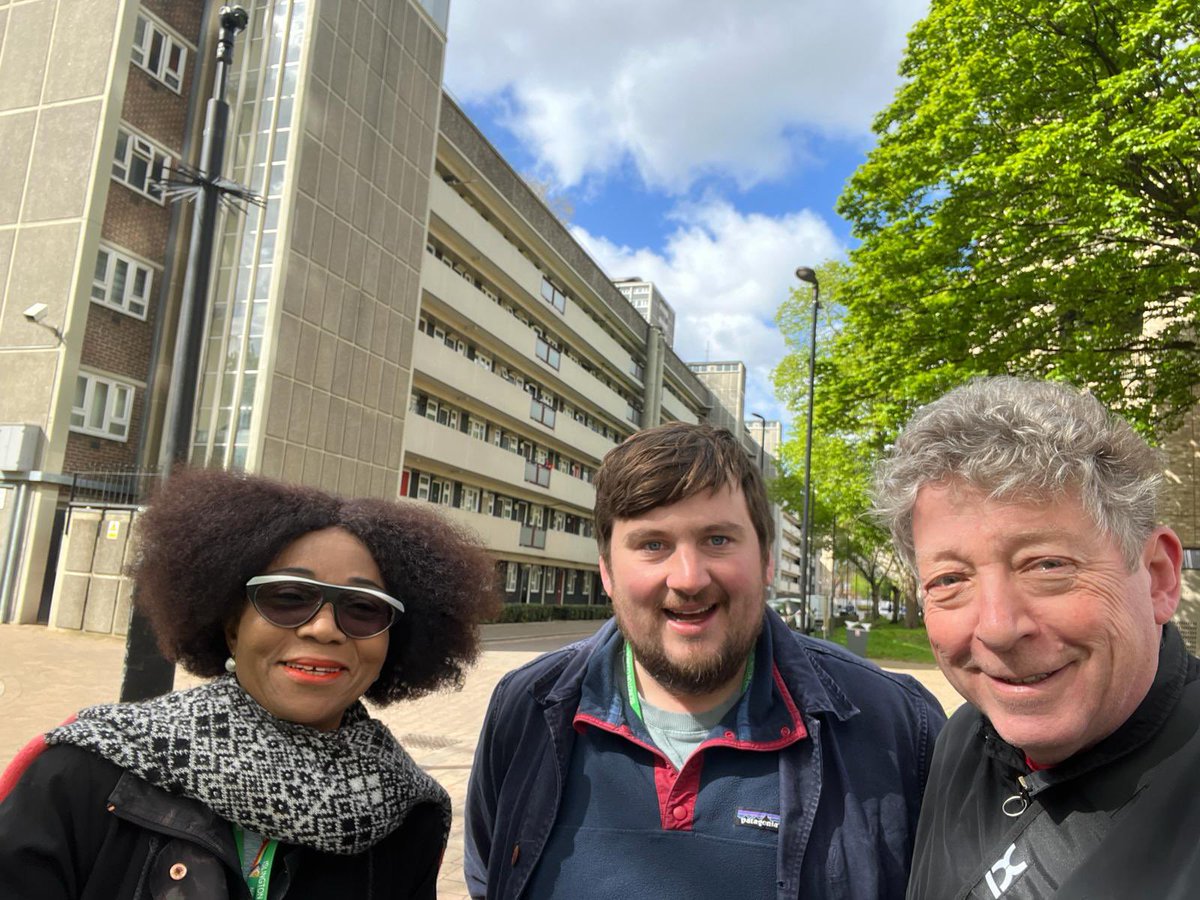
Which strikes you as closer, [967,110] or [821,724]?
[821,724]

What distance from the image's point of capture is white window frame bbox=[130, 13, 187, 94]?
21344mm

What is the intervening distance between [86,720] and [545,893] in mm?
1131

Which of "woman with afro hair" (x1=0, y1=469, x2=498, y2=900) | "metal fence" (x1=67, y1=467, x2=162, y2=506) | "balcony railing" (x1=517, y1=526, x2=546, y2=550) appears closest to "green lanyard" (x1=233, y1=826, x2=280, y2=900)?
"woman with afro hair" (x1=0, y1=469, x2=498, y2=900)

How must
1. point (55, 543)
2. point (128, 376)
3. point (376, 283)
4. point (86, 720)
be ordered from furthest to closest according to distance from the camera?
point (376, 283) < point (128, 376) < point (55, 543) < point (86, 720)

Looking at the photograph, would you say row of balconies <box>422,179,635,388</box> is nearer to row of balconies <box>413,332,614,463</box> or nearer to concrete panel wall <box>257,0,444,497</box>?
concrete panel wall <box>257,0,444,497</box>

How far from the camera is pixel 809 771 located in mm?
2246

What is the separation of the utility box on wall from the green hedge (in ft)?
54.4

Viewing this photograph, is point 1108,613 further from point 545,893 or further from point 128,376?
point 128,376

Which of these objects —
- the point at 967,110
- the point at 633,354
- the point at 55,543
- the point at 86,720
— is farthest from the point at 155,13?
the point at 633,354

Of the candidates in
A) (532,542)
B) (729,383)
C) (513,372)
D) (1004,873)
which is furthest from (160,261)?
(729,383)

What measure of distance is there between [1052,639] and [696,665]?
996mm

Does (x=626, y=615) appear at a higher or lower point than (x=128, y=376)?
lower

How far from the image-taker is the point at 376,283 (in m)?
25.5

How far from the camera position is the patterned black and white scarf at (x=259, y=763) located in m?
1.91
